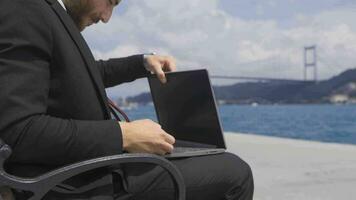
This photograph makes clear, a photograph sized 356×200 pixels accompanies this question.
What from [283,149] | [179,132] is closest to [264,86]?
[283,149]

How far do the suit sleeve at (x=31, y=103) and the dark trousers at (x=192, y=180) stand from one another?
0.14 m

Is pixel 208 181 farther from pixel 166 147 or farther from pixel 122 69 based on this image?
pixel 122 69

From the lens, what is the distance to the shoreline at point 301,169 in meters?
→ 3.93

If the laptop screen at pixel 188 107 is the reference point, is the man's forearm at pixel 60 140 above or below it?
above

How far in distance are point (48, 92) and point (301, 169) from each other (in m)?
3.98

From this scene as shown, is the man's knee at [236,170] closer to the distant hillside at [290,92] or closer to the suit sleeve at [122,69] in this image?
the suit sleeve at [122,69]

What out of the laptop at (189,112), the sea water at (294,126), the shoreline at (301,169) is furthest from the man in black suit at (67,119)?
the shoreline at (301,169)

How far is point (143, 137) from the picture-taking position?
1.53 metres

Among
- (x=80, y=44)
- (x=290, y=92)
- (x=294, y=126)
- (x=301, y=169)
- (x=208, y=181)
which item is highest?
(x=80, y=44)

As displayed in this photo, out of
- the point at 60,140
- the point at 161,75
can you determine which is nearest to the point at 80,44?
the point at 60,140

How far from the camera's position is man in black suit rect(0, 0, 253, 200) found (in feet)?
4.52

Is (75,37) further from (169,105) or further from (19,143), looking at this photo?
(169,105)

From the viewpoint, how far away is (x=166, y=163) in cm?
152

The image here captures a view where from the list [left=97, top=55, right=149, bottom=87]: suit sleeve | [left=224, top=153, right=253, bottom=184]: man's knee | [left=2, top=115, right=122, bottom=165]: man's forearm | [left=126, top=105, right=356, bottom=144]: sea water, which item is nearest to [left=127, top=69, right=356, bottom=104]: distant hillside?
[left=126, top=105, right=356, bottom=144]: sea water
